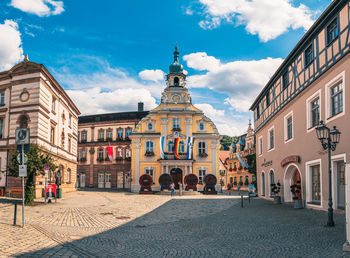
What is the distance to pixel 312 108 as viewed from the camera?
17.5 meters

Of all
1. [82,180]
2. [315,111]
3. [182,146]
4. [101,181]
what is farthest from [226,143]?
[315,111]

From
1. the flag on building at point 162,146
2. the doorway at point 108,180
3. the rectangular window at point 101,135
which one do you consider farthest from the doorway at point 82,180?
the flag on building at point 162,146

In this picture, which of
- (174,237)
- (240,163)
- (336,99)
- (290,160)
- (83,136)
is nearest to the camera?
(174,237)

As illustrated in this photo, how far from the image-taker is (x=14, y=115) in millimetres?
26609

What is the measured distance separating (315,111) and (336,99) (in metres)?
2.37

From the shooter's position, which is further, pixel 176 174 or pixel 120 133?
pixel 120 133

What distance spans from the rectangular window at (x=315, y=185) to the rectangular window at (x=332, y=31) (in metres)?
6.14

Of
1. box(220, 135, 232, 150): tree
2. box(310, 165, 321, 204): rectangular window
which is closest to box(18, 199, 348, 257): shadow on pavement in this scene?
box(310, 165, 321, 204): rectangular window

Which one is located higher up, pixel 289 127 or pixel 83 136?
pixel 83 136

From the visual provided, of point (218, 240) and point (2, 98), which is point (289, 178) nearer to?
point (218, 240)

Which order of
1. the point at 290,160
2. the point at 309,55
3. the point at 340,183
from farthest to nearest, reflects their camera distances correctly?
the point at 290,160, the point at 309,55, the point at 340,183

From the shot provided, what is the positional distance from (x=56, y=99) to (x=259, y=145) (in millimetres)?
18852

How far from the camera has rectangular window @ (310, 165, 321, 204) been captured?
55.4 feet

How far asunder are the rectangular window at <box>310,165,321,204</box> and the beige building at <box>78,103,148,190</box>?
37018 mm
